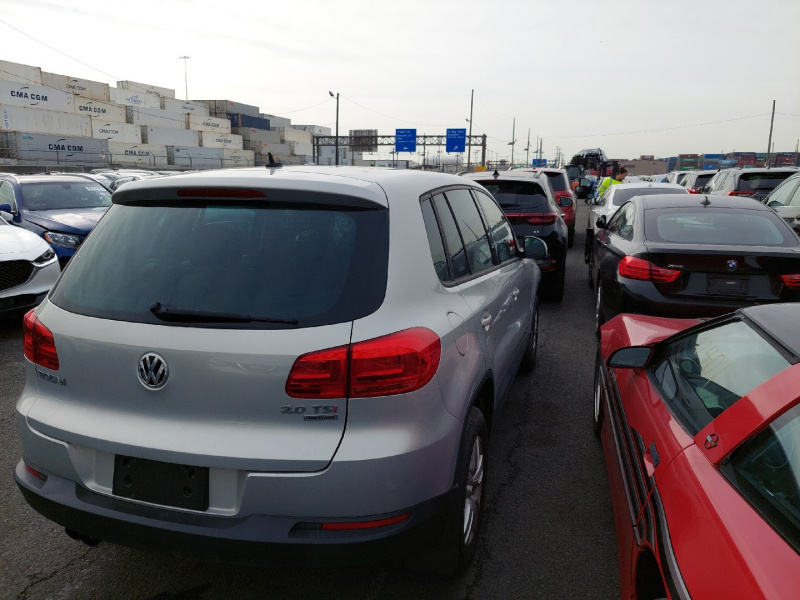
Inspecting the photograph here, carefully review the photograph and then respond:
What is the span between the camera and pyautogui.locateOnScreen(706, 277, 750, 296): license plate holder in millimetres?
4852

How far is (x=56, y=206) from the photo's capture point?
32.0ft

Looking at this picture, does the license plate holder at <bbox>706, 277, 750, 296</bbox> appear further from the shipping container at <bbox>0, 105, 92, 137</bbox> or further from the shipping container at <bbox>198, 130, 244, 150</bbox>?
the shipping container at <bbox>198, 130, 244, 150</bbox>

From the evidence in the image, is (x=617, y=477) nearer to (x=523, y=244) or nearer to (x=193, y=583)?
(x=193, y=583)

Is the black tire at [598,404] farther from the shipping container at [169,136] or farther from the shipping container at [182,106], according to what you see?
the shipping container at [182,106]

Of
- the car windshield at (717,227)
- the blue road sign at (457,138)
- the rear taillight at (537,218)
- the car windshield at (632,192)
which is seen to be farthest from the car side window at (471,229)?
the blue road sign at (457,138)

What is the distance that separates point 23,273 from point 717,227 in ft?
23.1

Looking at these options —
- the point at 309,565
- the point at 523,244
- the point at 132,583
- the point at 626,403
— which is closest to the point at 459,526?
the point at 309,565

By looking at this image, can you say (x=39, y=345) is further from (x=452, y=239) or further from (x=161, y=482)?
(x=452, y=239)

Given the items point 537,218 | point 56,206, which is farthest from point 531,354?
point 56,206

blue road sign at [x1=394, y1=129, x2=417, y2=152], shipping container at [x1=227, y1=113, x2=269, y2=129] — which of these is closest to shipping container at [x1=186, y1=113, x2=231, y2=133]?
shipping container at [x1=227, y1=113, x2=269, y2=129]

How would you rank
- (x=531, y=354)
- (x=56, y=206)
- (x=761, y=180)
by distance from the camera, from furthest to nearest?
(x=761, y=180)
(x=56, y=206)
(x=531, y=354)

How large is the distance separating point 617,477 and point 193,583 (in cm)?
191

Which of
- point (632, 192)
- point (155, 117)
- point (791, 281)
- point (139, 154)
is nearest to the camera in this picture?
point (791, 281)

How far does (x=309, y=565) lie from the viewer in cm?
199
